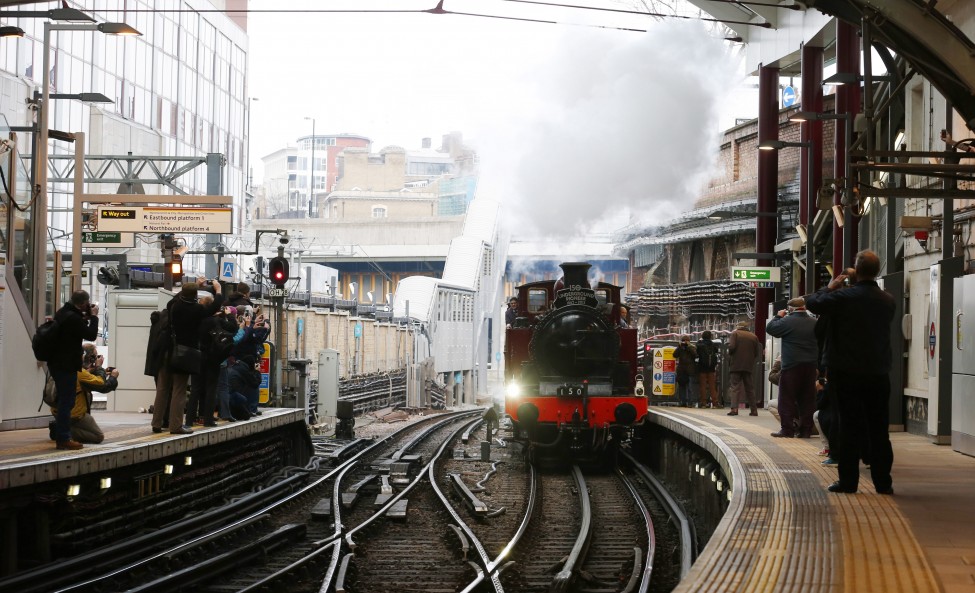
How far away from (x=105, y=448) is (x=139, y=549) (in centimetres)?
109

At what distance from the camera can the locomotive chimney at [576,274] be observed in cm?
1605

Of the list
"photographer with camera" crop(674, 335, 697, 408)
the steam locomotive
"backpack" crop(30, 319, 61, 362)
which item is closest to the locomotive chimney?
the steam locomotive

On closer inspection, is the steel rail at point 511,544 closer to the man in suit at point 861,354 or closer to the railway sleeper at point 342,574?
the railway sleeper at point 342,574

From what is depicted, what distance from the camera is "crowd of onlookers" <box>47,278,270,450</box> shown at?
9953 mm

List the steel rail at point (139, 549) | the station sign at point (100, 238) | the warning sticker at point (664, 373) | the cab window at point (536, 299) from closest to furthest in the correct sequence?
the steel rail at point (139, 549)
the cab window at point (536, 299)
the station sign at point (100, 238)
the warning sticker at point (664, 373)

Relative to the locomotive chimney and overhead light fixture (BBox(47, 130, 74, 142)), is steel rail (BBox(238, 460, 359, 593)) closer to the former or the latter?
the locomotive chimney

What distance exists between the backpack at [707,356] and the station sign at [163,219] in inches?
342

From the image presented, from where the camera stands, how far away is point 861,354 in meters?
7.45

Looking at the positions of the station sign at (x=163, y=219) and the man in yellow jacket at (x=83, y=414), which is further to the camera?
the station sign at (x=163, y=219)

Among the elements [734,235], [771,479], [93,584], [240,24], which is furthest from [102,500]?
[240,24]

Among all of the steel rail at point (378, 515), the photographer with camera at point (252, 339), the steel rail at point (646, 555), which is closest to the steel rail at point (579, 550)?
the steel rail at point (646, 555)

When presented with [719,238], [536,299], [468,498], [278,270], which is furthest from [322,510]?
[719,238]

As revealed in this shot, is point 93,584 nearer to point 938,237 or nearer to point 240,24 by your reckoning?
point 938,237

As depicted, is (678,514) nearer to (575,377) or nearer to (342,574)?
(575,377)
